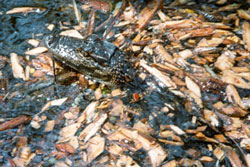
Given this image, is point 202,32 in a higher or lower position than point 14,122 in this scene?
higher

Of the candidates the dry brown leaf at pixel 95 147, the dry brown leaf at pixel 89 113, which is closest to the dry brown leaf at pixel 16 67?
the dry brown leaf at pixel 89 113

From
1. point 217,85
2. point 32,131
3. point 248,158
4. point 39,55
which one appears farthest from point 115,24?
point 248,158

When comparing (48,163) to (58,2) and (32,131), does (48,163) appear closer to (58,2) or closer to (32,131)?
(32,131)

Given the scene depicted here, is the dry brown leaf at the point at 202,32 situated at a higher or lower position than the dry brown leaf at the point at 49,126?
higher

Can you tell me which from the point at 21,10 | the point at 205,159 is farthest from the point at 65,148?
the point at 21,10

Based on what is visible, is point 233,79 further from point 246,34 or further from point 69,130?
point 69,130

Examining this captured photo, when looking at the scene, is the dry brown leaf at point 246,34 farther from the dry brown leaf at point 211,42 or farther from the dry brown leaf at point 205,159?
the dry brown leaf at point 205,159

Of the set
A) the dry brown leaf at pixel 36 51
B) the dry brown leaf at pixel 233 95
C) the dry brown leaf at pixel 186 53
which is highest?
the dry brown leaf at pixel 186 53

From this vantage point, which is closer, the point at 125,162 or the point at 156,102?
the point at 125,162
